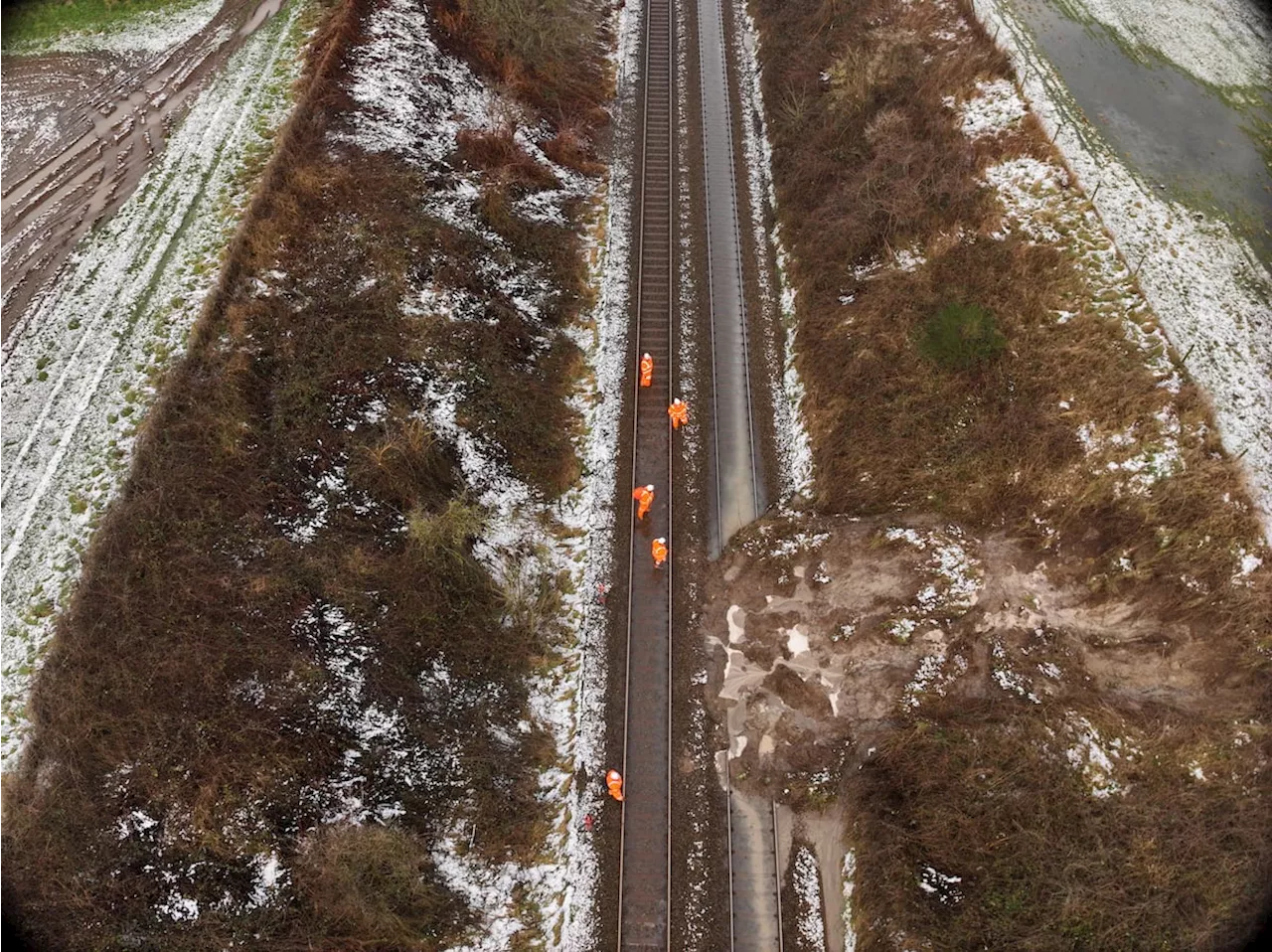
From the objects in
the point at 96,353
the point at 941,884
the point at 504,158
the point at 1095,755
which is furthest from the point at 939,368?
the point at 96,353

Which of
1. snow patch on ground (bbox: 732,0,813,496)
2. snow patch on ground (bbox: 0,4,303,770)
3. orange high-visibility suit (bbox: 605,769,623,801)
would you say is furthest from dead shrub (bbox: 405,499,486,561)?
snow patch on ground (bbox: 732,0,813,496)

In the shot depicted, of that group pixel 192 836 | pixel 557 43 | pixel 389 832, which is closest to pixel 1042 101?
pixel 557 43

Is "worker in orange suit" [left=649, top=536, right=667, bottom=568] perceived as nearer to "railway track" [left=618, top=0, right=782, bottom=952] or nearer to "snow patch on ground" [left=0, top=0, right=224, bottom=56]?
"railway track" [left=618, top=0, right=782, bottom=952]

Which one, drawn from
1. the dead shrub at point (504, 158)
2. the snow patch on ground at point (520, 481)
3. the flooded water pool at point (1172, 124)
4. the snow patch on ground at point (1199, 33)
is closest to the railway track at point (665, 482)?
the snow patch on ground at point (520, 481)

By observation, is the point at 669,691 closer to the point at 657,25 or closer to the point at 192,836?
the point at 192,836

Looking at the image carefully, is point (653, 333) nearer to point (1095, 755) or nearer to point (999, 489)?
point (999, 489)

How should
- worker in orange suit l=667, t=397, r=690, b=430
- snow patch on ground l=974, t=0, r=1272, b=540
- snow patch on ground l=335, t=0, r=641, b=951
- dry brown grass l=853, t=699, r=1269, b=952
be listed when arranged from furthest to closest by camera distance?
1. worker in orange suit l=667, t=397, r=690, b=430
2. snow patch on ground l=974, t=0, r=1272, b=540
3. snow patch on ground l=335, t=0, r=641, b=951
4. dry brown grass l=853, t=699, r=1269, b=952

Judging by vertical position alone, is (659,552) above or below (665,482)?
below
